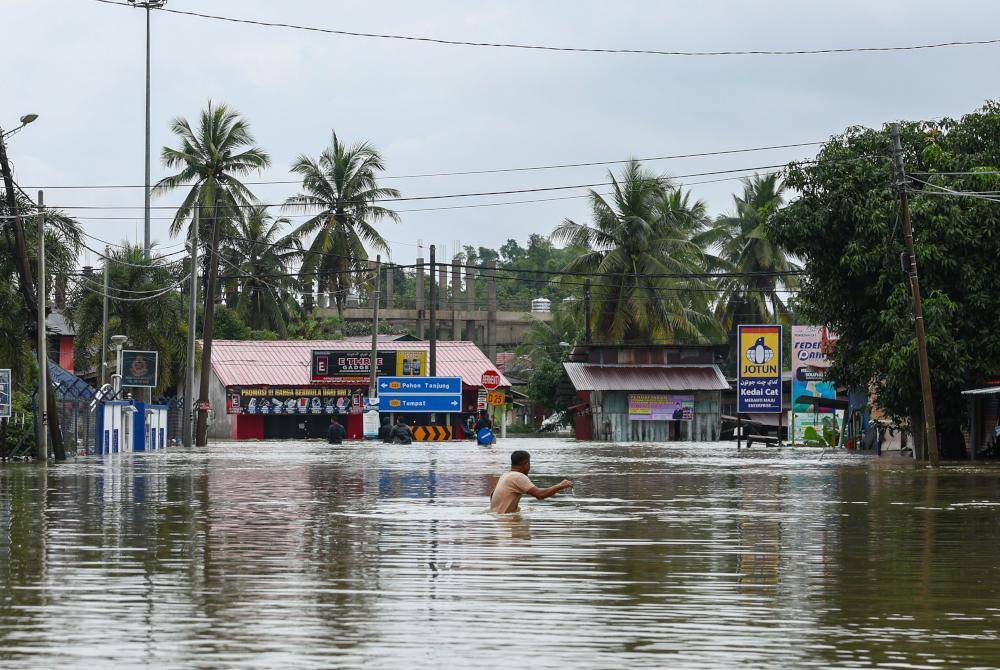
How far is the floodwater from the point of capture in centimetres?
756

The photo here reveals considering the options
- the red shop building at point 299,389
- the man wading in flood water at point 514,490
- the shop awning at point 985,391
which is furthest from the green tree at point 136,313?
the man wading in flood water at point 514,490

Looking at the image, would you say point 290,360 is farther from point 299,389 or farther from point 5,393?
point 5,393

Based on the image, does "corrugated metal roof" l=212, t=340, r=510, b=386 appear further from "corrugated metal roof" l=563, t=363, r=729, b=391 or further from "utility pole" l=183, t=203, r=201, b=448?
"utility pole" l=183, t=203, r=201, b=448

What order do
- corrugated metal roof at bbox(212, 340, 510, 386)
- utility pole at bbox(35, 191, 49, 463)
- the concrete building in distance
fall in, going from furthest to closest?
corrugated metal roof at bbox(212, 340, 510, 386) → the concrete building in distance → utility pole at bbox(35, 191, 49, 463)

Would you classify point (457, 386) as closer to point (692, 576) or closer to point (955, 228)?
point (955, 228)

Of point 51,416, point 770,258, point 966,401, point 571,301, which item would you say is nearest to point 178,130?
point 571,301

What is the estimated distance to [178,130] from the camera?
74.4 m

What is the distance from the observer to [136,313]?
59281 mm

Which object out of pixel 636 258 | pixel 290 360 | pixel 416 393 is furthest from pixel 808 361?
pixel 290 360

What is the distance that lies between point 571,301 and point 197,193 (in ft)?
65.4

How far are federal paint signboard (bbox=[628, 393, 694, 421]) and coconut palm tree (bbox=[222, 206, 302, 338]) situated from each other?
765 inches

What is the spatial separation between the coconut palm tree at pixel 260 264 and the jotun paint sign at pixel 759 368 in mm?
28809

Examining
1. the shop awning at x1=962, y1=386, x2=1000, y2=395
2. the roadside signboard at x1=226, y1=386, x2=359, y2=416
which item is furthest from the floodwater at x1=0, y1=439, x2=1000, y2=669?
the roadside signboard at x1=226, y1=386, x2=359, y2=416

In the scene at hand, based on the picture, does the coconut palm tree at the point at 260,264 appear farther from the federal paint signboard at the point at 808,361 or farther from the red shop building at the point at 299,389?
the federal paint signboard at the point at 808,361
